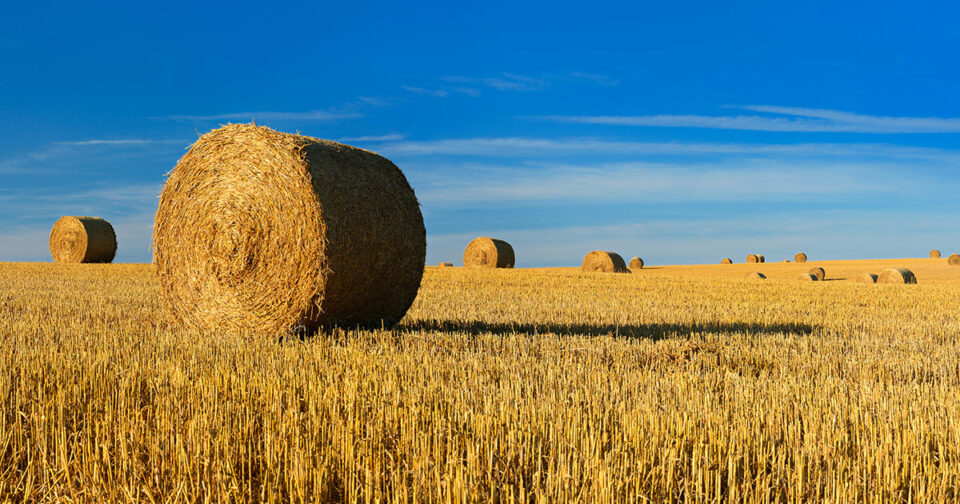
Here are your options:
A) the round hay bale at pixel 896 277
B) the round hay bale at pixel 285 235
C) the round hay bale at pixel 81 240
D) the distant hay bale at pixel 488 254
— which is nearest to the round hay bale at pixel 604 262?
the distant hay bale at pixel 488 254

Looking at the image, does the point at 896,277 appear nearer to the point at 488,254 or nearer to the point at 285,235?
the point at 488,254

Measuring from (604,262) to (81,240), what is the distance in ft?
61.5

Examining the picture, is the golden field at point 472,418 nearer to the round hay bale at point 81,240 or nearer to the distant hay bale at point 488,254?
the distant hay bale at point 488,254

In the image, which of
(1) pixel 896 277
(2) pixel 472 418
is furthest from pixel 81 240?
(1) pixel 896 277

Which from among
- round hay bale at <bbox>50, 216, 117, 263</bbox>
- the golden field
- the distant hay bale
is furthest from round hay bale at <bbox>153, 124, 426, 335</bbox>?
round hay bale at <bbox>50, 216, 117, 263</bbox>

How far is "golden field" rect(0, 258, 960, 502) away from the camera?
2.80 metres

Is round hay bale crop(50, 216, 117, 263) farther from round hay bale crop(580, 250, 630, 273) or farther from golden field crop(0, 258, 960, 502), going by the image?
golden field crop(0, 258, 960, 502)

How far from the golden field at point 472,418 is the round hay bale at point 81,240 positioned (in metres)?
20.5

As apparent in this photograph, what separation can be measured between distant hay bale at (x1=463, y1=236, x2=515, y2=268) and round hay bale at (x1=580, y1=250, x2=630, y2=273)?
2.92 m

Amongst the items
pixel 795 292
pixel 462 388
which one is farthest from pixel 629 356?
pixel 795 292

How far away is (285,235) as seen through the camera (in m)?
7.49

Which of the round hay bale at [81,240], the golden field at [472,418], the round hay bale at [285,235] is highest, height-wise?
the round hay bale at [81,240]

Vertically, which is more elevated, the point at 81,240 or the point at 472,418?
the point at 81,240

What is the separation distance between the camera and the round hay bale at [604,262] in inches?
1038
